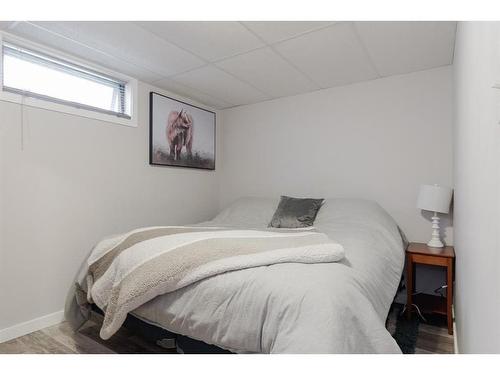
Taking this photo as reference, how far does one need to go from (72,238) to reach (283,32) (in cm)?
222

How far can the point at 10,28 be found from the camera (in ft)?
6.48

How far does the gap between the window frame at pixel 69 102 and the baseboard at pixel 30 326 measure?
155 centimetres

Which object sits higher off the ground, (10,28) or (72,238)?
(10,28)

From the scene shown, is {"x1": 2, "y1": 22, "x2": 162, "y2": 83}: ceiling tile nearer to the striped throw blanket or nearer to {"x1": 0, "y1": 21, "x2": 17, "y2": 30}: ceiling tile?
{"x1": 0, "y1": 21, "x2": 17, "y2": 30}: ceiling tile

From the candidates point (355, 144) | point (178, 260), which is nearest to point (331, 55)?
point (355, 144)

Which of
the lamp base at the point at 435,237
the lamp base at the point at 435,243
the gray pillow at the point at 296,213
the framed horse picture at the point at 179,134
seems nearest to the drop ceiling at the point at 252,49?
the framed horse picture at the point at 179,134

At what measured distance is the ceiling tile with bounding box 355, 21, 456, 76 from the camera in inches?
75.6

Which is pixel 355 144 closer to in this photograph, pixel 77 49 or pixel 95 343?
pixel 77 49

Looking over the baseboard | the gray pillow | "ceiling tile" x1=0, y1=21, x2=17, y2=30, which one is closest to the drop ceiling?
"ceiling tile" x1=0, y1=21, x2=17, y2=30

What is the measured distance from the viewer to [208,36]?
2049 millimetres

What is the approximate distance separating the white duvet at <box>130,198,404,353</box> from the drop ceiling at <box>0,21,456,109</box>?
1489 millimetres

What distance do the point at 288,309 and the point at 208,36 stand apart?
1826 mm

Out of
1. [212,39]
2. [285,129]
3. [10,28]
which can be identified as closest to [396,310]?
[285,129]
